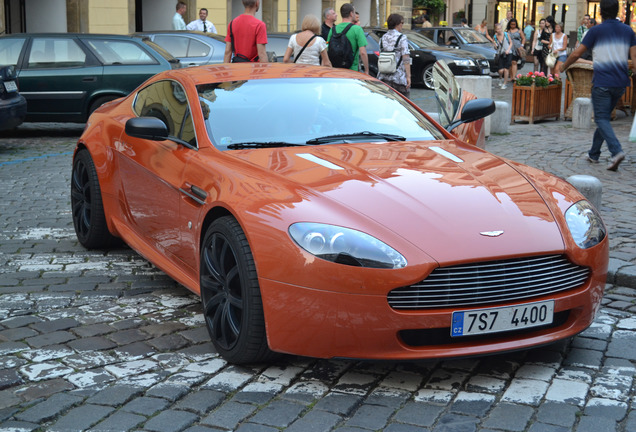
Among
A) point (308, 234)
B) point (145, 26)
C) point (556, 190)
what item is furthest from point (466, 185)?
point (145, 26)

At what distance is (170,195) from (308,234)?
4.57ft

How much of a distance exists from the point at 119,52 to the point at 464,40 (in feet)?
52.5

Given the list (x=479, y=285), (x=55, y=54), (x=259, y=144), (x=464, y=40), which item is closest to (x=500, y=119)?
(x=55, y=54)

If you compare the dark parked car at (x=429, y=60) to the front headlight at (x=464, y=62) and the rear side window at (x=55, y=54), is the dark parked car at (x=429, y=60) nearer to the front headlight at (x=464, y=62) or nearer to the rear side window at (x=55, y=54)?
the front headlight at (x=464, y=62)

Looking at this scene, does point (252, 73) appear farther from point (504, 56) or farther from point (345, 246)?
point (504, 56)

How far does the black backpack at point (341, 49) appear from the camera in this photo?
524 inches

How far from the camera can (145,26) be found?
30.0 m

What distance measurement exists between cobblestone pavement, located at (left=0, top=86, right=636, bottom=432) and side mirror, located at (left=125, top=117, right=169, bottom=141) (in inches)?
37.9

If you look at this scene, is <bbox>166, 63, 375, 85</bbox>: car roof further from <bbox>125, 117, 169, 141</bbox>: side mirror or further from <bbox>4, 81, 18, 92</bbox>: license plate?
<bbox>4, 81, 18, 92</bbox>: license plate

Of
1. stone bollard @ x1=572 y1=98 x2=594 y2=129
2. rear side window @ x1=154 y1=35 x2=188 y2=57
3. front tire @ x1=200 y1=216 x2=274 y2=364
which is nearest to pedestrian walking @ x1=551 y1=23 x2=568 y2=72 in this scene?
stone bollard @ x1=572 y1=98 x2=594 y2=129

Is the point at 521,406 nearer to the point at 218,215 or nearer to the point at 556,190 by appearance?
the point at 556,190

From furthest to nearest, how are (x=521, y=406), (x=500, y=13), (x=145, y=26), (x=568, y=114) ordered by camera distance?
(x=500, y=13) < (x=145, y=26) < (x=568, y=114) < (x=521, y=406)

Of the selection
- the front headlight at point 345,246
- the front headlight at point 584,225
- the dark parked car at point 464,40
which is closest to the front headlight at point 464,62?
the dark parked car at point 464,40

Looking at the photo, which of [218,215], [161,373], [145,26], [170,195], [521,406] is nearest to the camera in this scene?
[521,406]
